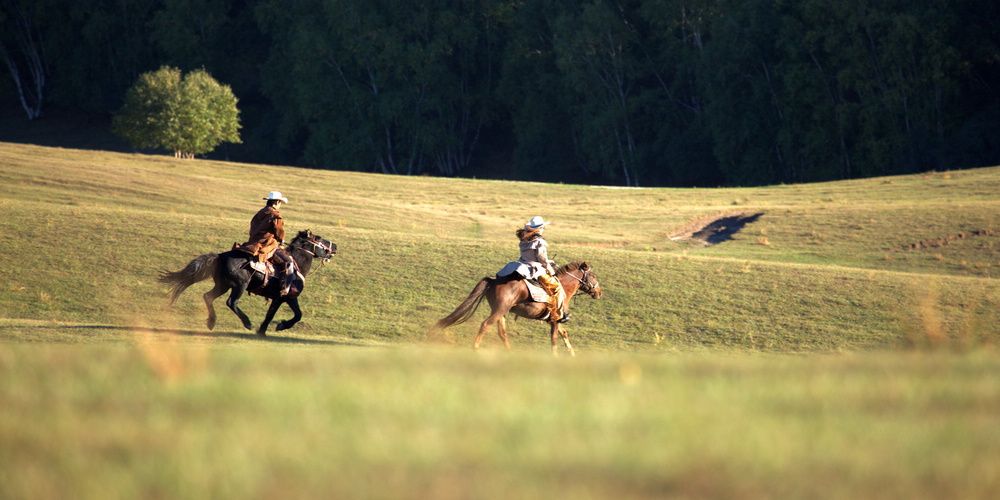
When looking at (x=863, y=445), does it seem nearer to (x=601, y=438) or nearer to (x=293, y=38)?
(x=601, y=438)

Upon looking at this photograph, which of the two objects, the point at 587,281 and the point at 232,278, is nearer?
the point at 232,278

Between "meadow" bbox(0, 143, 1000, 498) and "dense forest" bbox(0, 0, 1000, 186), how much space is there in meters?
21.2

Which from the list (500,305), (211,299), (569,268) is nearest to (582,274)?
(569,268)

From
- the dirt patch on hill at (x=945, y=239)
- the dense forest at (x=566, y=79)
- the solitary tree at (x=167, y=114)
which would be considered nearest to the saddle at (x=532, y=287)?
the dirt patch on hill at (x=945, y=239)

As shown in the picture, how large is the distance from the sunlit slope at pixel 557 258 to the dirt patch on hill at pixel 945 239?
13cm

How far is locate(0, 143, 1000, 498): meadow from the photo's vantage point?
387 centimetres

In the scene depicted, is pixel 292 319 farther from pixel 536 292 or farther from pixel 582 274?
pixel 582 274

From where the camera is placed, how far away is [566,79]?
79688 millimetres

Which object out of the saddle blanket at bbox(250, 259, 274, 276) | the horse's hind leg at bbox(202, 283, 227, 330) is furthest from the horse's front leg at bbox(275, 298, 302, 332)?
the horse's hind leg at bbox(202, 283, 227, 330)

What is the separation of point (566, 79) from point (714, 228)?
47.1m

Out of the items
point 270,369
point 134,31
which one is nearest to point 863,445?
point 270,369

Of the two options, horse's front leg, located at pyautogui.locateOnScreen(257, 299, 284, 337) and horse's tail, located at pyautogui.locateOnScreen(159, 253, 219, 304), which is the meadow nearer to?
horse's front leg, located at pyautogui.locateOnScreen(257, 299, 284, 337)

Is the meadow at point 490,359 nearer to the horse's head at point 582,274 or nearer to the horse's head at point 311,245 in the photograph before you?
the horse's head at point 582,274

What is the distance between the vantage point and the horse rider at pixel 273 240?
15703 millimetres
